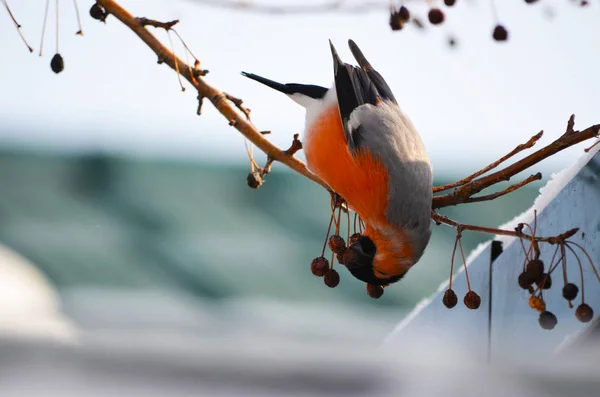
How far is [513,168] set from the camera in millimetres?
1566

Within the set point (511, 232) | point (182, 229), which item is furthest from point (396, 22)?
point (182, 229)

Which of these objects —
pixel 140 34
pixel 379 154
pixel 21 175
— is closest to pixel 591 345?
pixel 379 154

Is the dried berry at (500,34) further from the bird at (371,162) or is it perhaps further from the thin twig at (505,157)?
the bird at (371,162)

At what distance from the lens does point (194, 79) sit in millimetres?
1680

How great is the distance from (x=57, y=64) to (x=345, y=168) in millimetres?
872

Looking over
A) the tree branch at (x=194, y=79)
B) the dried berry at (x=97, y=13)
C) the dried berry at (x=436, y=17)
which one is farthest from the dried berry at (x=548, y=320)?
the dried berry at (x=97, y=13)

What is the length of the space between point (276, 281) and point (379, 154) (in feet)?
5.46

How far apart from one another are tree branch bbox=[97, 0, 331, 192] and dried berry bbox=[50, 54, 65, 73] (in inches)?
14.3

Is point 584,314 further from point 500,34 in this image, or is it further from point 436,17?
point 436,17

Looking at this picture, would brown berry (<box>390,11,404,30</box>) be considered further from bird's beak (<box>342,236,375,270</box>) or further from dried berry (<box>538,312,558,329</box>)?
dried berry (<box>538,312,558,329</box>)

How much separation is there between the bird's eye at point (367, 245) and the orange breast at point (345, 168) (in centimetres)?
6

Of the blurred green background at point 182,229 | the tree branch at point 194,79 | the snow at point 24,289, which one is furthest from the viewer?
the blurred green background at point 182,229

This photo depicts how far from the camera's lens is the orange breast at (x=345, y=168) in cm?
206

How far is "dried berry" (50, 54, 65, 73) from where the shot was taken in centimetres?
196
